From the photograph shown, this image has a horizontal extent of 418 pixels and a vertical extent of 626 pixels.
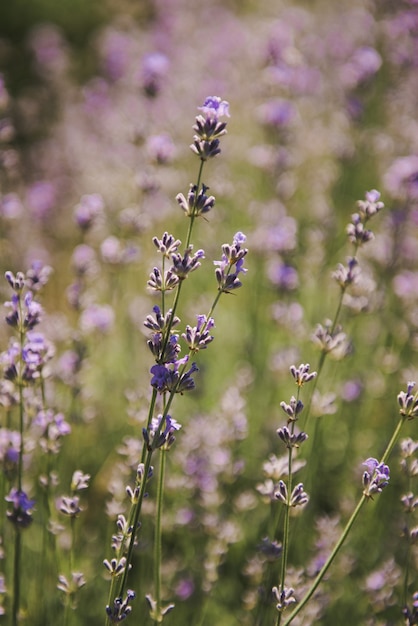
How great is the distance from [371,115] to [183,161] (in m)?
1.99

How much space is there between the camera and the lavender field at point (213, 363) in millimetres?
1968

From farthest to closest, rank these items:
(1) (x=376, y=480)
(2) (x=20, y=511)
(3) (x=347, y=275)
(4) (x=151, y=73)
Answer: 1. (4) (x=151, y=73)
2. (3) (x=347, y=275)
3. (2) (x=20, y=511)
4. (1) (x=376, y=480)

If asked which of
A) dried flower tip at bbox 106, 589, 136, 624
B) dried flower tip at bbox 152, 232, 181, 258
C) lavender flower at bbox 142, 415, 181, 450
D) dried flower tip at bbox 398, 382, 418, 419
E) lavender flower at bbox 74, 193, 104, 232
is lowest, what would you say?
dried flower tip at bbox 106, 589, 136, 624

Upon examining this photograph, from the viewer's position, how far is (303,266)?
511 centimetres

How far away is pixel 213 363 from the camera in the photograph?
4.79 meters

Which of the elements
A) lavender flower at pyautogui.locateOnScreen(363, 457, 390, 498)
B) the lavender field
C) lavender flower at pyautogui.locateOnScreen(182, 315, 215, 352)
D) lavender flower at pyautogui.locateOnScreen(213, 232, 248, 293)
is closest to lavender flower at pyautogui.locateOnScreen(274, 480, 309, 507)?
the lavender field

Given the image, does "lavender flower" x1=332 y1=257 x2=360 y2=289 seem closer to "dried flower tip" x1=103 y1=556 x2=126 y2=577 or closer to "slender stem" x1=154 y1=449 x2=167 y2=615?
"slender stem" x1=154 y1=449 x2=167 y2=615

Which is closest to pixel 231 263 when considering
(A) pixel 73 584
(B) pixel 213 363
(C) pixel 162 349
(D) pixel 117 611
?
(C) pixel 162 349

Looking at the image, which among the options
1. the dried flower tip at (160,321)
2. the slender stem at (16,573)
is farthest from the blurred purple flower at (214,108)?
the slender stem at (16,573)

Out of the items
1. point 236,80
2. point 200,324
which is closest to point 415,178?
point 200,324

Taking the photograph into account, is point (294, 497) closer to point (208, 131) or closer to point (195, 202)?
point (195, 202)

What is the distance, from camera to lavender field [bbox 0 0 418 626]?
1968 millimetres

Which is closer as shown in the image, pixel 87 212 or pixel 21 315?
pixel 21 315

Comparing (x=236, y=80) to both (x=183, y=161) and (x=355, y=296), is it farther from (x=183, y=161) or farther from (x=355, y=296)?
(x=355, y=296)
